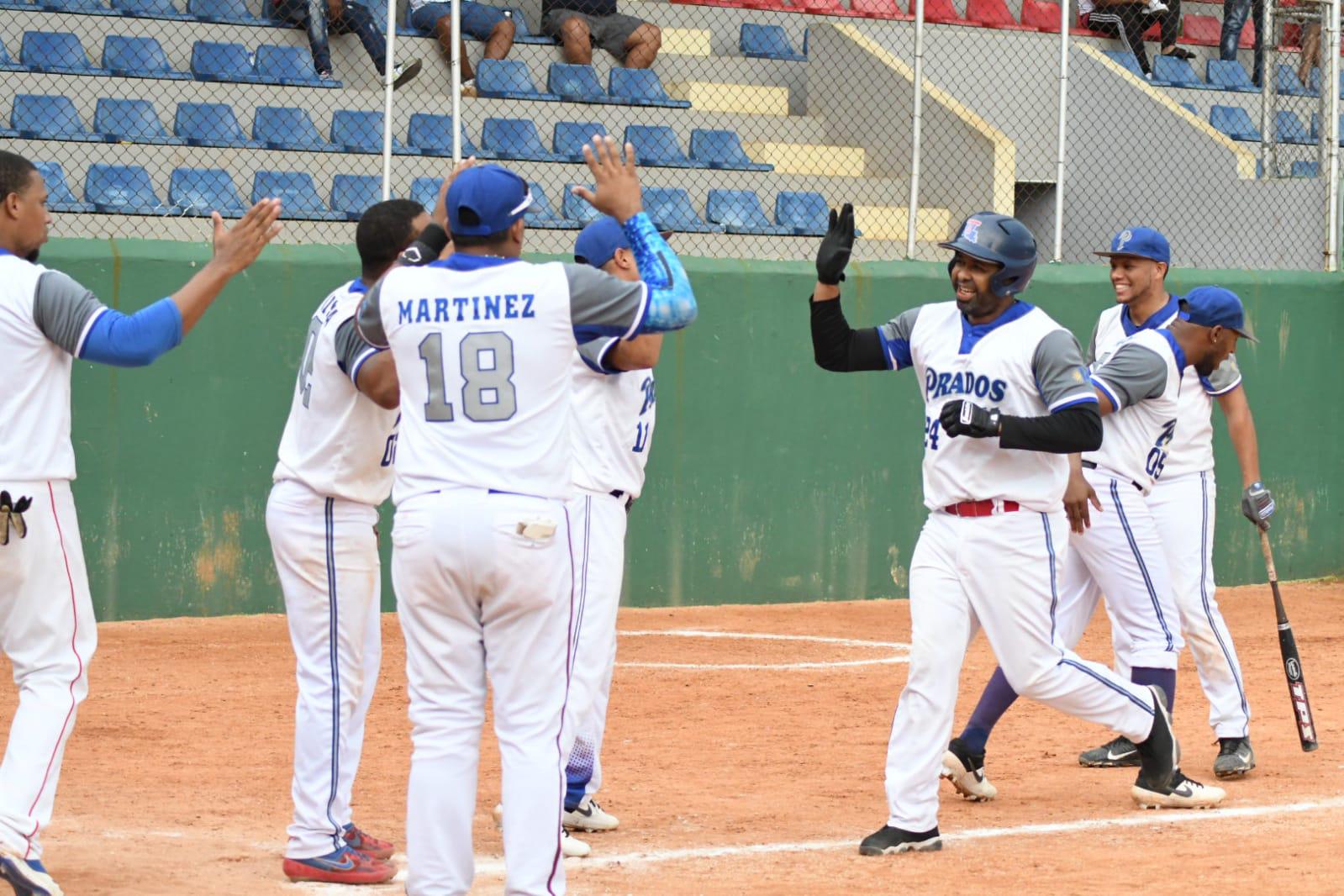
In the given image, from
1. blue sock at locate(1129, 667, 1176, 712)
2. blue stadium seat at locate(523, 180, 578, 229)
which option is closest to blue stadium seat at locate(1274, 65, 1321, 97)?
blue stadium seat at locate(523, 180, 578, 229)

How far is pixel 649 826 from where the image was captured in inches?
245

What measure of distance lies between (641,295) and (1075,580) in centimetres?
345

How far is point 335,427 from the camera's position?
5277mm

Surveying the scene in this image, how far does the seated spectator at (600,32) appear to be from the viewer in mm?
15961

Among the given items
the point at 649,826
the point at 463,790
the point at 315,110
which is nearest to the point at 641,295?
the point at 463,790

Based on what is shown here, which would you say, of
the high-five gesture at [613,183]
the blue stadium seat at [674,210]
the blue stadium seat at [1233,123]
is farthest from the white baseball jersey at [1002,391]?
the blue stadium seat at [1233,123]

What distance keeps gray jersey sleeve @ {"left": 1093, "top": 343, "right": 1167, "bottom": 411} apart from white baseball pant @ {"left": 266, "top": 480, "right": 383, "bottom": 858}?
116 inches

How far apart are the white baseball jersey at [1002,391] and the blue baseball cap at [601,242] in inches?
43.6

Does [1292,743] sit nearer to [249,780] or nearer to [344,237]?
[249,780]

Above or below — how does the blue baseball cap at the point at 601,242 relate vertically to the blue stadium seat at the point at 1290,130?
below

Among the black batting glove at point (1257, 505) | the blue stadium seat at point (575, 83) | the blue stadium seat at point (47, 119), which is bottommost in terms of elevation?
the black batting glove at point (1257, 505)

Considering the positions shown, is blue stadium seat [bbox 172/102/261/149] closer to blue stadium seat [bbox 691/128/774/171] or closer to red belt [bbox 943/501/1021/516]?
blue stadium seat [bbox 691/128/774/171]

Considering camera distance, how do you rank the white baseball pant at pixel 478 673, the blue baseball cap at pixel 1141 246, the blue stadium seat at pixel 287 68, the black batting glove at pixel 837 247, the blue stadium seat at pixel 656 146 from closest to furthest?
1. the white baseball pant at pixel 478 673
2. the black batting glove at pixel 837 247
3. the blue baseball cap at pixel 1141 246
4. the blue stadium seat at pixel 287 68
5. the blue stadium seat at pixel 656 146

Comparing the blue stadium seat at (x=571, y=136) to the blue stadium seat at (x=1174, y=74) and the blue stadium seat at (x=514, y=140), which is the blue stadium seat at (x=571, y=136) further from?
the blue stadium seat at (x=1174, y=74)
